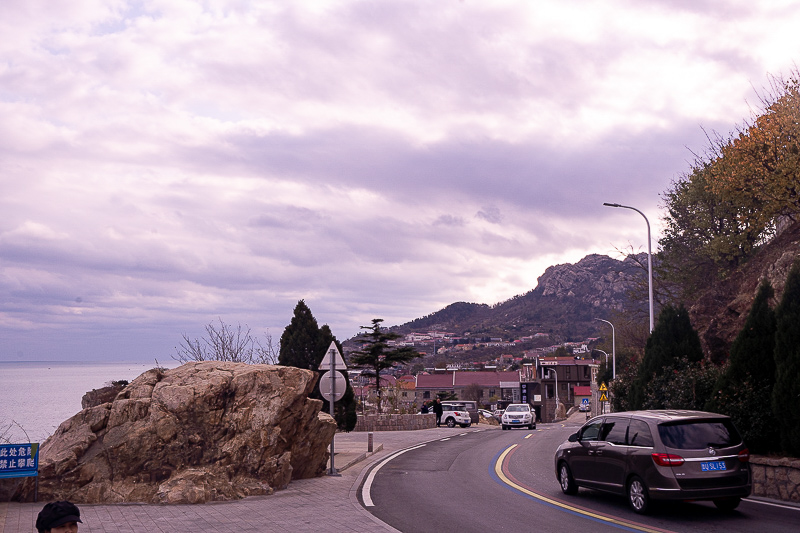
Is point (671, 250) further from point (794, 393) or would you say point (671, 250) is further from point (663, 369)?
point (794, 393)

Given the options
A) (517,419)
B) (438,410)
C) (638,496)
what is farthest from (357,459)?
(438,410)

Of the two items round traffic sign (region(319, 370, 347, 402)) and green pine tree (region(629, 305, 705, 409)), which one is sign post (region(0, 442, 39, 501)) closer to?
round traffic sign (region(319, 370, 347, 402))

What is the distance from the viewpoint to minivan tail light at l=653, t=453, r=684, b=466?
11.4m

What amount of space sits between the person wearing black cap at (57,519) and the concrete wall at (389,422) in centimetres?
3348

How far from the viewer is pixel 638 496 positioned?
12016 mm

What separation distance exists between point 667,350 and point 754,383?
658 cm

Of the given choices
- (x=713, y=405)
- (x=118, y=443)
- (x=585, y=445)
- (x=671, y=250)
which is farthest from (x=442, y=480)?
(x=671, y=250)

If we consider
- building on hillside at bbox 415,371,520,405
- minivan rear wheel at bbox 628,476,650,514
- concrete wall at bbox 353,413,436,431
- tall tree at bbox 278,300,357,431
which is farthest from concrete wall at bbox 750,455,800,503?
building on hillside at bbox 415,371,520,405

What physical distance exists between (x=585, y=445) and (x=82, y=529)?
29.1ft

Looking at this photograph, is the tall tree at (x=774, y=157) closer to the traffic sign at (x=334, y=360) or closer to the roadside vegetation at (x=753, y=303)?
the roadside vegetation at (x=753, y=303)

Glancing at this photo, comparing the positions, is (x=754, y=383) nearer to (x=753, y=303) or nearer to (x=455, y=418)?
(x=753, y=303)

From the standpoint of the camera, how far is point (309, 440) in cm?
1672

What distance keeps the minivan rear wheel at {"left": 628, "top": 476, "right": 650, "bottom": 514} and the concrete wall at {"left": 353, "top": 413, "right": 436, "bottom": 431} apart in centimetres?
2607

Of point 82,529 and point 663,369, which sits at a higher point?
point 663,369
